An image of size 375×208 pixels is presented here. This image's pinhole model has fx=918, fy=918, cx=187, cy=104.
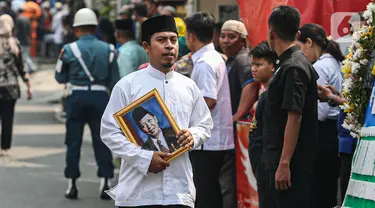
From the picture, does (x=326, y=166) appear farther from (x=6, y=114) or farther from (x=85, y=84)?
(x=6, y=114)

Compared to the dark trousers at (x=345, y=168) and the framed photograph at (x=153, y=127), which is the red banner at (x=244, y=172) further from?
the framed photograph at (x=153, y=127)

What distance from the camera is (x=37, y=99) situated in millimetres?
Answer: 24109

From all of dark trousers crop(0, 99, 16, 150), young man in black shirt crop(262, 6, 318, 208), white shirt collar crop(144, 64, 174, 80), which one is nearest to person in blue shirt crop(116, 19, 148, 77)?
dark trousers crop(0, 99, 16, 150)

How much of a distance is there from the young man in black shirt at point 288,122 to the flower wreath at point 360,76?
255 mm

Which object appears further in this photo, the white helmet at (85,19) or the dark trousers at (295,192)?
the white helmet at (85,19)

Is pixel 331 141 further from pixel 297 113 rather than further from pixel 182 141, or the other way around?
pixel 182 141

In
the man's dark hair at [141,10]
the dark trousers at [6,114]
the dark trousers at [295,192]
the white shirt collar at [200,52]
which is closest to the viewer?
the dark trousers at [295,192]

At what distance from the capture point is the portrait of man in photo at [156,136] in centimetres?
576

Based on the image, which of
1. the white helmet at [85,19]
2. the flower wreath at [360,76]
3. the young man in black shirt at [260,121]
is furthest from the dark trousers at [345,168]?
the white helmet at [85,19]

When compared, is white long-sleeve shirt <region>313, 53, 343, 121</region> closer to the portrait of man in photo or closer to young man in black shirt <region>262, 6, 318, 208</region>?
young man in black shirt <region>262, 6, 318, 208</region>

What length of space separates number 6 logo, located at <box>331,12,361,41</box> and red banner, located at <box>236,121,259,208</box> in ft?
3.71

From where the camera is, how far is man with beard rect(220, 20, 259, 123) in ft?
28.0

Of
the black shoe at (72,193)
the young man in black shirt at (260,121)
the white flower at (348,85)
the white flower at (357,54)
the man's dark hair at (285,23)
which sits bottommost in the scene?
the black shoe at (72,193)

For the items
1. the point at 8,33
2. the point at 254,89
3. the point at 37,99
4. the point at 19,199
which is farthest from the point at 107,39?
the point at 37,99
